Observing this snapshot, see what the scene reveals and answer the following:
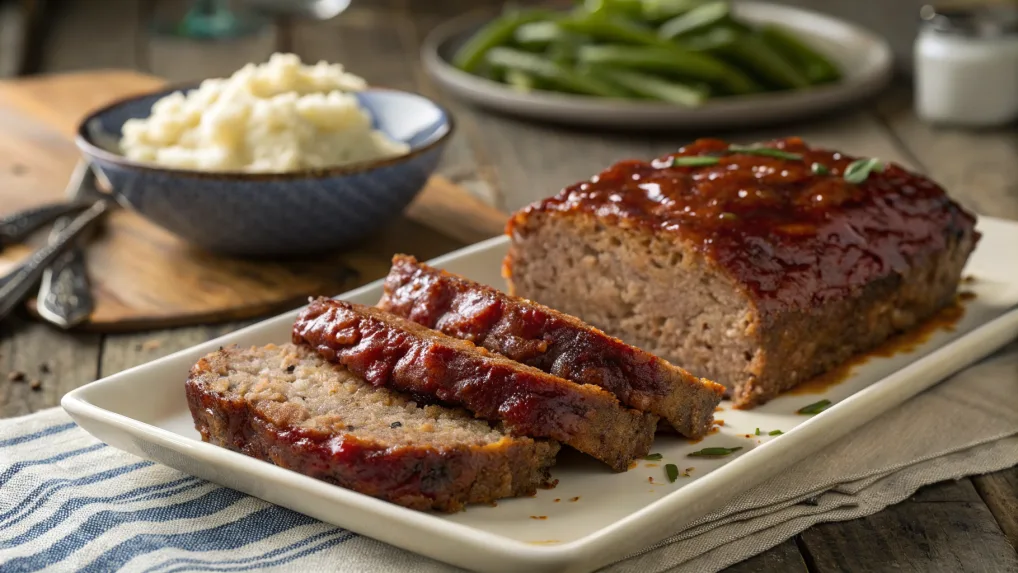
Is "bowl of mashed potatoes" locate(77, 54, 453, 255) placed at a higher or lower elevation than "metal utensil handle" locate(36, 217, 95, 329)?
higher

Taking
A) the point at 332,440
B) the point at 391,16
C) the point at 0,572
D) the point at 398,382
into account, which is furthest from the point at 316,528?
the point at 391,16

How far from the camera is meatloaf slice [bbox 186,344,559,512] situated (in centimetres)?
343

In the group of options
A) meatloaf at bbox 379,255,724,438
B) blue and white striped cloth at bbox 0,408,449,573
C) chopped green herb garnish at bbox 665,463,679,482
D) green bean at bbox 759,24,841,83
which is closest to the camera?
blue and white striped cloth at bbox 0,408,449,573

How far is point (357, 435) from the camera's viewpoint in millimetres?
3535

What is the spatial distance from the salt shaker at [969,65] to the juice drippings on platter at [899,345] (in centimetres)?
334

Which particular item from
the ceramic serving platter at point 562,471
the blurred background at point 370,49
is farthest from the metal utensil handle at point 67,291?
the blurred background at point 370,49

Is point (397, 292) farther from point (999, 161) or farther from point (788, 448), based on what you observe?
point (999, 161)

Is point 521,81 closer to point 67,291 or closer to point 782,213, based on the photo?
point 67,291

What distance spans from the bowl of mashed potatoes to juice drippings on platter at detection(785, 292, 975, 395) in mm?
2292

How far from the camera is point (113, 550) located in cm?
346

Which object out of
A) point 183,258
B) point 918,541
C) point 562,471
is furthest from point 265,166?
point 918,541

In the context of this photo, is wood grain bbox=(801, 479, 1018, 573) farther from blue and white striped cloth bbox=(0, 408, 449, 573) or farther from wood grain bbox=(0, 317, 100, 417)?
wood grain bbox=(0, 317, 100, 417)

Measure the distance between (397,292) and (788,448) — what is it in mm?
1500

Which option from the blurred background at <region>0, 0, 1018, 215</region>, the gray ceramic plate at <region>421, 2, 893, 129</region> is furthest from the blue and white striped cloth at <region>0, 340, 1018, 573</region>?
the gray ceramic plate at <region>421, 2, 893, 129</region>
